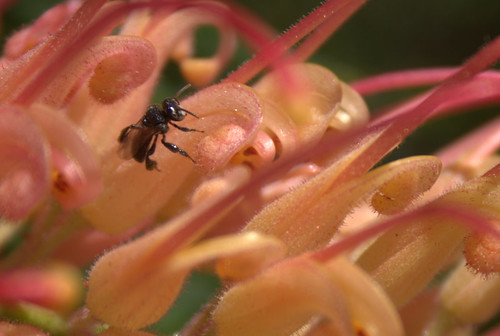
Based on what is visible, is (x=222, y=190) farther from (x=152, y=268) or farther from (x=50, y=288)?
(x=50, y=288)

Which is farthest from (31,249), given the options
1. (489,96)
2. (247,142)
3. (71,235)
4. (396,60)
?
(396,60)

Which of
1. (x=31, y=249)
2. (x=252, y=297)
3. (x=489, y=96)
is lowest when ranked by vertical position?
(x=31, y=249)

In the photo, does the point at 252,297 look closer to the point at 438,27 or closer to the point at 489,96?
the point at 489,96

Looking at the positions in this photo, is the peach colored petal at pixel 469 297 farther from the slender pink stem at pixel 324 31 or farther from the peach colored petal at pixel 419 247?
the slender pink stem at pixel 324 31

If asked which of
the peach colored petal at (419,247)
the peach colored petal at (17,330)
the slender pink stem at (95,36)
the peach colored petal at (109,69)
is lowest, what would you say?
the peach colored petal at (17,330)

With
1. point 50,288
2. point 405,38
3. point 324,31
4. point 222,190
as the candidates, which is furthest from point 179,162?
point 405,38

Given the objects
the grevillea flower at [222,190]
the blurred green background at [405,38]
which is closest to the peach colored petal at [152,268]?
the grevillea flower at [222,190]

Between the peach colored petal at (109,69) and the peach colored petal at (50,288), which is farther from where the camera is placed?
the peach colored petal at (109,69)

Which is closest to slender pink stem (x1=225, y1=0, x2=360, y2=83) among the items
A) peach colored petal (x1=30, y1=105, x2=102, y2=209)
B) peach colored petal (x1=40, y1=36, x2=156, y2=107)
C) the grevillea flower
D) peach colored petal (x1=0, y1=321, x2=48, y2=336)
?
the grevillea flower
